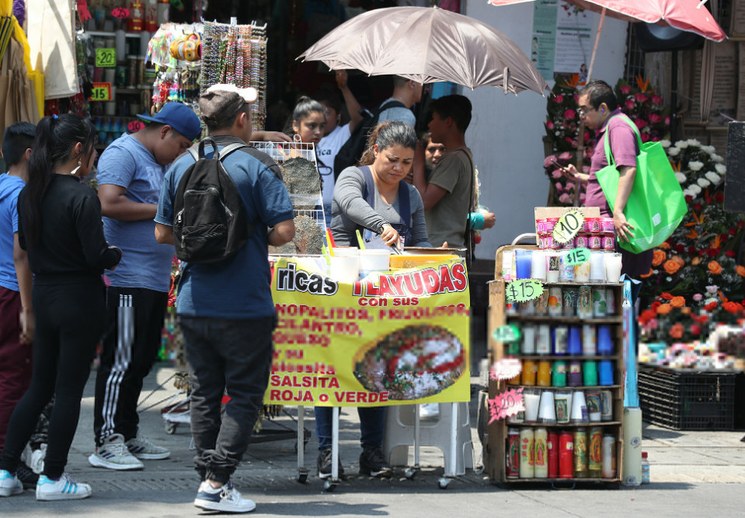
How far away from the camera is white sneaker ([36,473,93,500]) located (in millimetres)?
6055

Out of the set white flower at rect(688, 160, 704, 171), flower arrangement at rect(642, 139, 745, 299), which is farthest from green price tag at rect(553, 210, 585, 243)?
white flower at rect(688, 160, 704, 171)

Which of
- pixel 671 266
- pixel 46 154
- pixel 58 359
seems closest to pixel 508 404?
pixel 58 359

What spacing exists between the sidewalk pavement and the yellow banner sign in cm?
50

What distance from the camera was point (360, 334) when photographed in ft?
21.1

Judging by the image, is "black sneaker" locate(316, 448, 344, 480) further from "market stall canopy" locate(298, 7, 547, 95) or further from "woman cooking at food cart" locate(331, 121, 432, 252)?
"market stall canopy" locate(298, 7, 547, 95)

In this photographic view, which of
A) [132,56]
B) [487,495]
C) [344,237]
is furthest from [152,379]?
[487,495]

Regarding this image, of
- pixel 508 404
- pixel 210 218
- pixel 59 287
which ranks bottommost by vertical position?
pixel 508 404

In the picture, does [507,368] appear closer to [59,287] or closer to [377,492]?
[377,492]

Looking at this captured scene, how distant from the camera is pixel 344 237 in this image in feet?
23.1

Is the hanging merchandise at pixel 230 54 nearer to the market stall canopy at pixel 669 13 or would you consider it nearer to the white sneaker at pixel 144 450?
the white sneaker at pixel 144 450

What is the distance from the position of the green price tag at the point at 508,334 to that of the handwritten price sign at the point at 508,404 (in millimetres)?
272

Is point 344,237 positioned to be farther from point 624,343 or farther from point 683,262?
point 683,262

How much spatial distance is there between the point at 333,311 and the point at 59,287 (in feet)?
4.41

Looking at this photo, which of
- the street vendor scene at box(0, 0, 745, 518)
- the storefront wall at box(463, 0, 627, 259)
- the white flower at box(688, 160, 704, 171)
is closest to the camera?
the street vendor scene at box(0, 0, 745, 518)
